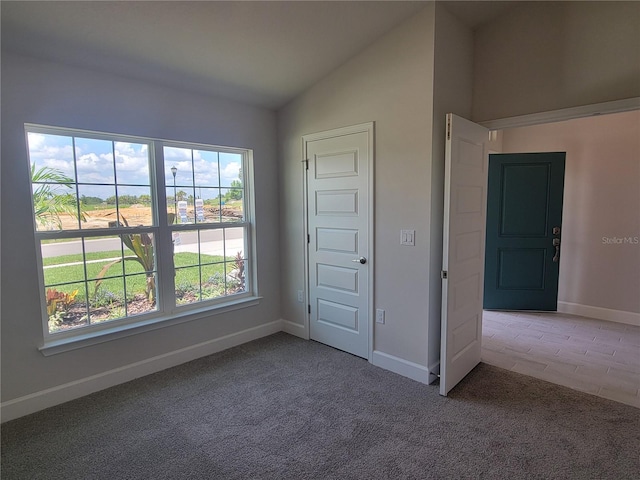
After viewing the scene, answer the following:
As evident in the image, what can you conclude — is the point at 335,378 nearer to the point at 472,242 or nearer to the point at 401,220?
the point at 401,220

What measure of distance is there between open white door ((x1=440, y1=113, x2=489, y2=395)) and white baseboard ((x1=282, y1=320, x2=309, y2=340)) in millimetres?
1522

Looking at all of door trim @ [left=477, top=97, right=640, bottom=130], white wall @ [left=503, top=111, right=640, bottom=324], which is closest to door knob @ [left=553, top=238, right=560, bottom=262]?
white wall @ [left=503, top=111, right=640, bottom=324]

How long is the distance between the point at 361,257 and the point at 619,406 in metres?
2.07

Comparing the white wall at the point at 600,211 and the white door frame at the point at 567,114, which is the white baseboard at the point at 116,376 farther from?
the white wall at the point at 600,211

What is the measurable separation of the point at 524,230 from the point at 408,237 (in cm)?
247

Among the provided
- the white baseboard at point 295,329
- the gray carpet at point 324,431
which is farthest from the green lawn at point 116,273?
the white baseboard at point 295,329

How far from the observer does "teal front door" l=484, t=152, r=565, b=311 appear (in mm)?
4258

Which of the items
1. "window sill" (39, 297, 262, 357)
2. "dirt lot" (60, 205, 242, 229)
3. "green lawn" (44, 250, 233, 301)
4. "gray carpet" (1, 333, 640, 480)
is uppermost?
"dirt lot" (60, 205, 242, 229)

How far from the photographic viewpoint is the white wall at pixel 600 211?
12.7ft

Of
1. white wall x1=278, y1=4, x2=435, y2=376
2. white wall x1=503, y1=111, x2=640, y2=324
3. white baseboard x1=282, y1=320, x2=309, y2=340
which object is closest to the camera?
white wall x1=278, y1=4, x2=435, y2=376

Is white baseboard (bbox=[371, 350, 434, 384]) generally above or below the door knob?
below

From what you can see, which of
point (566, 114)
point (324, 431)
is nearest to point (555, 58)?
point (566, 114)

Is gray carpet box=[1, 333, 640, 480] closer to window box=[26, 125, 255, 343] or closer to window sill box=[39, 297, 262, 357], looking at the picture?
window sill box=[39, 297, 262, 357]

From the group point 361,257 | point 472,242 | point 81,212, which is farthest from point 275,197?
point 472,242
